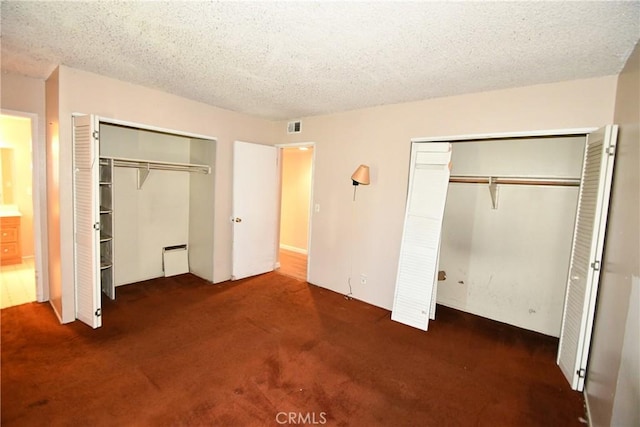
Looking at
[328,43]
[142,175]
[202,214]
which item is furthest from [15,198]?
[328,43]

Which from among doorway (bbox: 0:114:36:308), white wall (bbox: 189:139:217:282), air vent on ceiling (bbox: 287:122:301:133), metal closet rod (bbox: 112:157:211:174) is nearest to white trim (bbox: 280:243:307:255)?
white wall (bbox: 189:139:217:282)

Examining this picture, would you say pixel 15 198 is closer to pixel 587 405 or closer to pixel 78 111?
pixel 78 111

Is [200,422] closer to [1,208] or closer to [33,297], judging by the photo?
[33,297]

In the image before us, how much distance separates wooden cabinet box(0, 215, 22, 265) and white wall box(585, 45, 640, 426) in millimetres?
7130

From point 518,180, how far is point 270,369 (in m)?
3.19

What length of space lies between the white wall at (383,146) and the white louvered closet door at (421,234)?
0.18 m

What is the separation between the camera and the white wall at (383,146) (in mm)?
2512

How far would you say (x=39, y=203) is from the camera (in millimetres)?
3213

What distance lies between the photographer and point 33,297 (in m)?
3.44

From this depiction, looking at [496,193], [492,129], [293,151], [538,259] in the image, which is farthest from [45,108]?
[538,259]

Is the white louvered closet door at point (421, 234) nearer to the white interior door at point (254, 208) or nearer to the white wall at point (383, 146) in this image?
the white wall at point (383, 146)

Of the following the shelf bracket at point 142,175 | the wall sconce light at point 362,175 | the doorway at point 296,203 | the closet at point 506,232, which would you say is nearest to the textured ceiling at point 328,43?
the closet at point 506,232

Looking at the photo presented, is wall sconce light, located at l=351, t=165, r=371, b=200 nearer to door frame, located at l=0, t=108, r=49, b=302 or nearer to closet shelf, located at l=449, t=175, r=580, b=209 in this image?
closet shelf, located at l=449, t=175, r=580, b=209

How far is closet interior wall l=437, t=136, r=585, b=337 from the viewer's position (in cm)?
301
